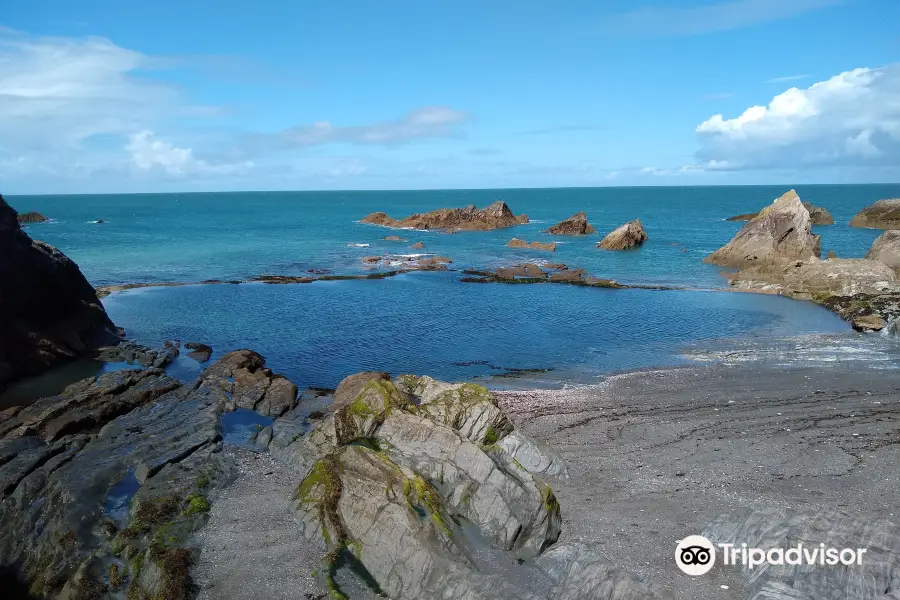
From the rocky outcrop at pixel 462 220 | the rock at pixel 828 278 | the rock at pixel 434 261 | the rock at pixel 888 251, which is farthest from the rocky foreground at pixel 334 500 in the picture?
the rocky outcrop at pixel 462 220

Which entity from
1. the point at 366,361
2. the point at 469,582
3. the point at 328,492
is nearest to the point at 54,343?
the point at 366,361

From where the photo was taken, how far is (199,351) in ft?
133

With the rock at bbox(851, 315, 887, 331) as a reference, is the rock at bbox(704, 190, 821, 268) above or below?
above

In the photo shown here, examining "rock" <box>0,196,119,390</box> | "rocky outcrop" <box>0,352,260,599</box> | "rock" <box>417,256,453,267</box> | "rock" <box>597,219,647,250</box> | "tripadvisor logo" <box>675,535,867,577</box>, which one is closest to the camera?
"tripadvisor logo" <box>675,535,867,577</box>

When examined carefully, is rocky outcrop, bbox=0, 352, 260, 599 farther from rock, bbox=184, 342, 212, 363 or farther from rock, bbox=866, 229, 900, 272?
rock, bbox=866, 229, 900, 272

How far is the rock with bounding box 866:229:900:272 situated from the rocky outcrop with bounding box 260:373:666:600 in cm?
6001

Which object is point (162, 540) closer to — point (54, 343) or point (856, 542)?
point (856, 542)

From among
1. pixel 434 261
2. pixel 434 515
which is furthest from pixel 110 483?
pixel 434 261

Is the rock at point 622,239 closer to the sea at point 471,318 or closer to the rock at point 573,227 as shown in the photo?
the sea at point 471,318

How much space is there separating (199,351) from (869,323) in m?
49.4

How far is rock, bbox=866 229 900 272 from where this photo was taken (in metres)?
64.5

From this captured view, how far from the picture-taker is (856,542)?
679 inches

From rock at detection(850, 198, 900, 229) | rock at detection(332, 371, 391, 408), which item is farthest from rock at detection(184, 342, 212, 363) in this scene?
rock at detection(850, 198, 900, 229)

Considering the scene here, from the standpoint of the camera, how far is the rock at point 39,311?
35375 mm
